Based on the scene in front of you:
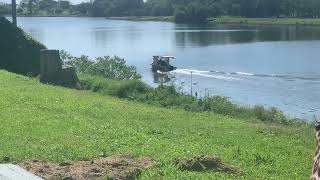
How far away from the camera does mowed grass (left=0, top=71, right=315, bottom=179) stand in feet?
25.5

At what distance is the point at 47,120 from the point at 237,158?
410 cm

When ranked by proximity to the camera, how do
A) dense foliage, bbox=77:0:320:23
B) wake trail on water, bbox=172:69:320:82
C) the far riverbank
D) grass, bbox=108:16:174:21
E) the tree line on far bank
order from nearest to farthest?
wake trail on water, bbox=172:69:320:82 → the far riverbank → dense foliage, bbox=77:0:320:23 → the tree line on far bank → grass, bbox=108:16:174:21

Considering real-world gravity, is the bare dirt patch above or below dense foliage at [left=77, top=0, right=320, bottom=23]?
below

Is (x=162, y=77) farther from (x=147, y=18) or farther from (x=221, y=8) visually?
(x=147, y=18)

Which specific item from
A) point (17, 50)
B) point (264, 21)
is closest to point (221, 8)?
point (264, 21)

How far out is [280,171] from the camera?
771 centimetres

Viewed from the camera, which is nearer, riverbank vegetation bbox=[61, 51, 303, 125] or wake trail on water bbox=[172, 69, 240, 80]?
riverbank vegetation bbox=[61, 51, 303, 125]

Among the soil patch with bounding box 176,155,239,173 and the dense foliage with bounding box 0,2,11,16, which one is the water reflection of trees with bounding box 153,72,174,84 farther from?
the soil patch with bounding box 176,155,239,173

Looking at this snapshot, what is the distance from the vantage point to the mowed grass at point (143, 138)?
7.77m

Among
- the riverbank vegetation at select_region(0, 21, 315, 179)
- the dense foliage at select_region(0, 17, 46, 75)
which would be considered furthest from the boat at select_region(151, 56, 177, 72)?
the riverbank vegetation at select_region(0, 21, 315, 179)

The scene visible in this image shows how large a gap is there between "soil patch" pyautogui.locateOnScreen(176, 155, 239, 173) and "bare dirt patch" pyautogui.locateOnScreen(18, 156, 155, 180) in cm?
40

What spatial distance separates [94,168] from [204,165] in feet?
4.19

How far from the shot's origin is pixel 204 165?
7133 millimetres

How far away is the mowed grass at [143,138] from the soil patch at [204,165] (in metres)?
0.15
